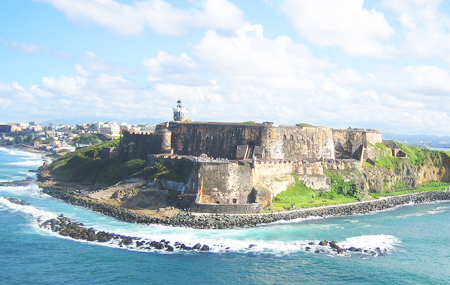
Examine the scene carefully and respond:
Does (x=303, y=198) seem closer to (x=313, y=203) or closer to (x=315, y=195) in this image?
(x=313, y=203)

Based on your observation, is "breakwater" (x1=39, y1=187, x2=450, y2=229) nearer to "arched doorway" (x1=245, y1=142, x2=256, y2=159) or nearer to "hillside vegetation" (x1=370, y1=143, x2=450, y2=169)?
"hillside vegetation" (x1=370, y1=143, x2=450, y2=169)

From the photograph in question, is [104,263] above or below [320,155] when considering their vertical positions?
below

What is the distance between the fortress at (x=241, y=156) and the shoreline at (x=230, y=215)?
1.46 metres

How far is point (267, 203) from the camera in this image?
47.8 m

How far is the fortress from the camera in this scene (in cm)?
4684

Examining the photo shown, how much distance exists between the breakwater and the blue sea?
1.09m

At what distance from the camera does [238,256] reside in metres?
34.7

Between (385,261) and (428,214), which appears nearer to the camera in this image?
(385,261)

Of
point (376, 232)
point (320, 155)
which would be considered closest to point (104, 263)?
point (376, 232)

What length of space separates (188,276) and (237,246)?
22.3ft

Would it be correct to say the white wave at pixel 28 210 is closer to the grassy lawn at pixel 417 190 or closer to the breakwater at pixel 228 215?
the breakwater at pixel 228 215

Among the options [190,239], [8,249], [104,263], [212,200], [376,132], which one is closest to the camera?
[104,263]

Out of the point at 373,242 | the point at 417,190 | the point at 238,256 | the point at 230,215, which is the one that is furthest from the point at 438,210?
the point at 238,256

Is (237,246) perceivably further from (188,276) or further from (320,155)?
(320,155)
